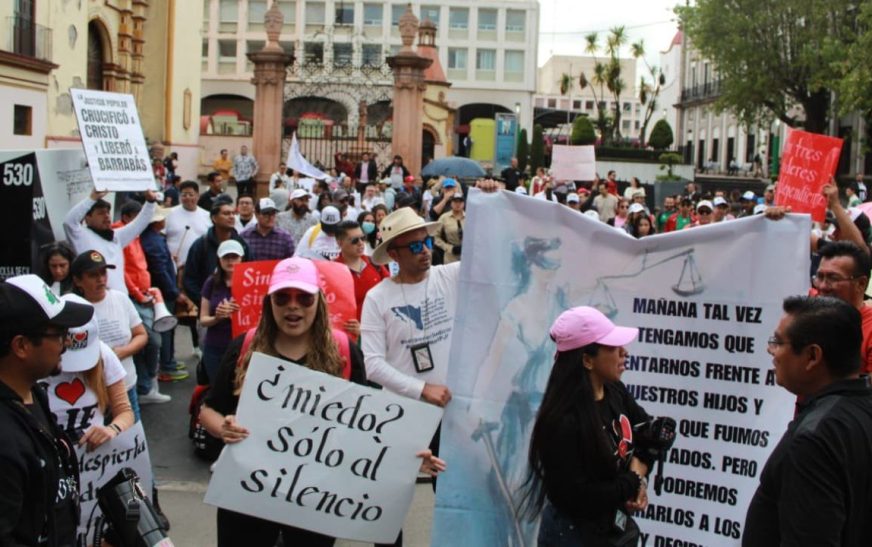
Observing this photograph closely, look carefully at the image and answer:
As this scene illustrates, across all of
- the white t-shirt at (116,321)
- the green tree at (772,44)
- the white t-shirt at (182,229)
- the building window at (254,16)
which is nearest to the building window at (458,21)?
the building window at (254,16)

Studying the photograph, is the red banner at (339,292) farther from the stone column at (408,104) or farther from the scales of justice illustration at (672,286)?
the stone column at (408,104)

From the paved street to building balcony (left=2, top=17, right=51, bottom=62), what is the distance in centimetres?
1685

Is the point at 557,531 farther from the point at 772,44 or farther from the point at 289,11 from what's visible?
the point at 289,11

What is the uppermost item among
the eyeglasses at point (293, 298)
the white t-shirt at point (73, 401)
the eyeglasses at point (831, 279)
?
the eyeglasses at point (831, 279)

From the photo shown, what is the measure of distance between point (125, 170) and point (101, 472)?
5134 millimetres

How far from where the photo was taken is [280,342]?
15.0ft

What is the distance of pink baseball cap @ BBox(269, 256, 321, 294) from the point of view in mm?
4461

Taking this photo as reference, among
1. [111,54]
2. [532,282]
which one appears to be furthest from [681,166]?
[532,282]

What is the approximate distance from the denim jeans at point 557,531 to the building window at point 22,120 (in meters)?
23.6

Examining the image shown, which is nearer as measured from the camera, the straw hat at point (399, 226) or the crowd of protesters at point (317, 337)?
the crowd of protesters at point (317, 337)

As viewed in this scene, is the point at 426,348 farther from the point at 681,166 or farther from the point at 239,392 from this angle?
the point at 681,166

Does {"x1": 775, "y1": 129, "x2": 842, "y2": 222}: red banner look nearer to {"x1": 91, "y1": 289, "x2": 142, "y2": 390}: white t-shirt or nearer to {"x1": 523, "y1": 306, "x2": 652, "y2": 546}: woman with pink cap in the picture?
{"x1": 523, "y1": 306, "x2": 652, "y2": 546}: woman with pink cap

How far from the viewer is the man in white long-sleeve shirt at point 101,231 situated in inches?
342

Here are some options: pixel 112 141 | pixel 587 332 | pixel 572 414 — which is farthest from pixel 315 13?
pixel 572 414
